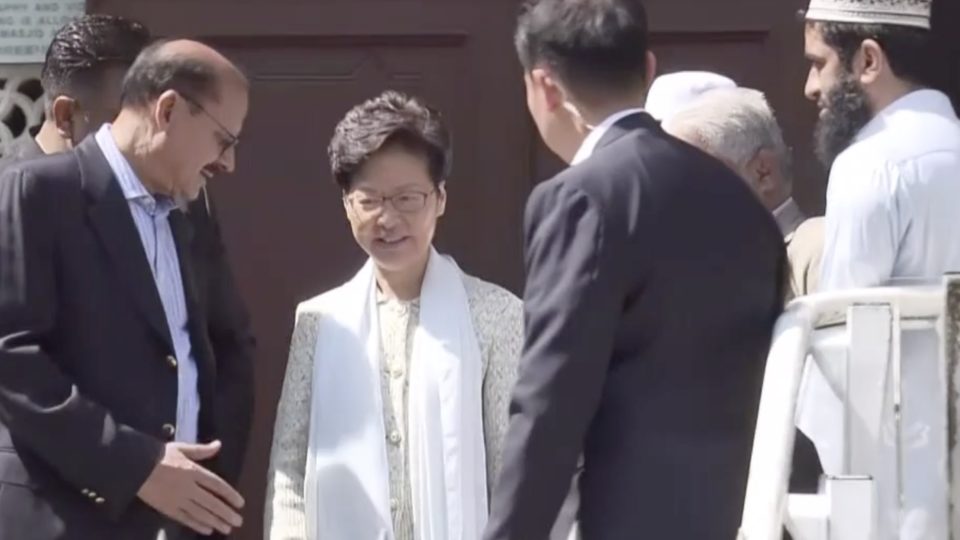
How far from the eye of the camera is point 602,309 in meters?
2.89

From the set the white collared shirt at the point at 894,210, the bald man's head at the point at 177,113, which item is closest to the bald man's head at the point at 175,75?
the bald man's head at the point at 177,113

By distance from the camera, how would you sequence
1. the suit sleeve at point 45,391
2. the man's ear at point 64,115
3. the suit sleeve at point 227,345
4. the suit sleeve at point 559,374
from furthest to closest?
the man's ear at point 64,115 < the suit sleeve at point 227,345 < the suit sleeve at point 45,391 < the suit sleeve at point 559,374

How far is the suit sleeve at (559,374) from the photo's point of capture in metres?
2.88

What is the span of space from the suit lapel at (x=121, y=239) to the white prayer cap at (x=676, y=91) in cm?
111

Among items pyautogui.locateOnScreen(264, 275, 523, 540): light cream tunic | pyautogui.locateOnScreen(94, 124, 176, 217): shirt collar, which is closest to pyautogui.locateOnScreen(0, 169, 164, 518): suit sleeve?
pyautogui.locateOnScreen(94, 124, 176, 217): shirt collar

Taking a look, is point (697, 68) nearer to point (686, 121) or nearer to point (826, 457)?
point (686, 121)

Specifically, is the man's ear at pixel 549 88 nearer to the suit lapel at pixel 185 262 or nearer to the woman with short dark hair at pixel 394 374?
the woman with short dark hair at pixel 394 374

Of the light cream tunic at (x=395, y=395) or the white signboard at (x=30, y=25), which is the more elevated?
the white signboard at (x=30, y=25)

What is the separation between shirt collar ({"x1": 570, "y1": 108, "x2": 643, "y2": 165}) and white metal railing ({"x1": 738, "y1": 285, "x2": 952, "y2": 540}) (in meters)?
0.38

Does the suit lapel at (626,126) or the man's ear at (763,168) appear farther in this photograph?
the man's ear at (763,168)

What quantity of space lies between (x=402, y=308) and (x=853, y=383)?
123cm

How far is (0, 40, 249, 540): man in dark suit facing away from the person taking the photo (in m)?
3.58

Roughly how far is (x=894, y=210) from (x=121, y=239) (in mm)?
1391

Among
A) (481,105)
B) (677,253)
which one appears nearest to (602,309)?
(677,253)
